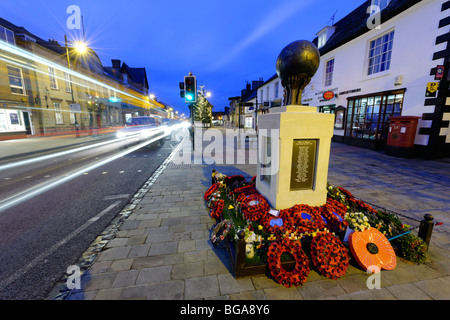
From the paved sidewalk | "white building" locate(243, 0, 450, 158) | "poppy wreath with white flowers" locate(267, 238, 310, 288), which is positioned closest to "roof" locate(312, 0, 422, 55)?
"white building" locate(243, 0, 450, 158)

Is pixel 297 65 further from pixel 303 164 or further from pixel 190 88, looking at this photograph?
pixel 190 88

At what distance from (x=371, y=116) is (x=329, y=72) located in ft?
20.0

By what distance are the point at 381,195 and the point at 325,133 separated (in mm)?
3068

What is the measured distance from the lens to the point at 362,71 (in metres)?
12.4

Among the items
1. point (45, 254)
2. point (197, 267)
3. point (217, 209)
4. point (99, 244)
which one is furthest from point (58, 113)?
point (197, 267)

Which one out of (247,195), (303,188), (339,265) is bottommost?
(339,265)

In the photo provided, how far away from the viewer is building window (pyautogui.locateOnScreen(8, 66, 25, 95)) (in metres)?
18.8

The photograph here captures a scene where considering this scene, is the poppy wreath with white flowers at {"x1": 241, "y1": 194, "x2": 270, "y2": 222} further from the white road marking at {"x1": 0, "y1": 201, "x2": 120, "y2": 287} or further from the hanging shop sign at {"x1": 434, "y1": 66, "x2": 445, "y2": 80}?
the hanging shop sign at {"x1": 434, "y1": 66, "x2": 445, "y2": 80}

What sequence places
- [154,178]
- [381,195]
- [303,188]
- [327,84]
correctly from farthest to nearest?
[327,84]
[154,178]
[381,195]
[303,188]

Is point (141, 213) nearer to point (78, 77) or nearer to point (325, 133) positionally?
point (325, 133)

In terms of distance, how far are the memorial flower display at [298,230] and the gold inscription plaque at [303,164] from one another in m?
0.44

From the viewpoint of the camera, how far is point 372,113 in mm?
11875
